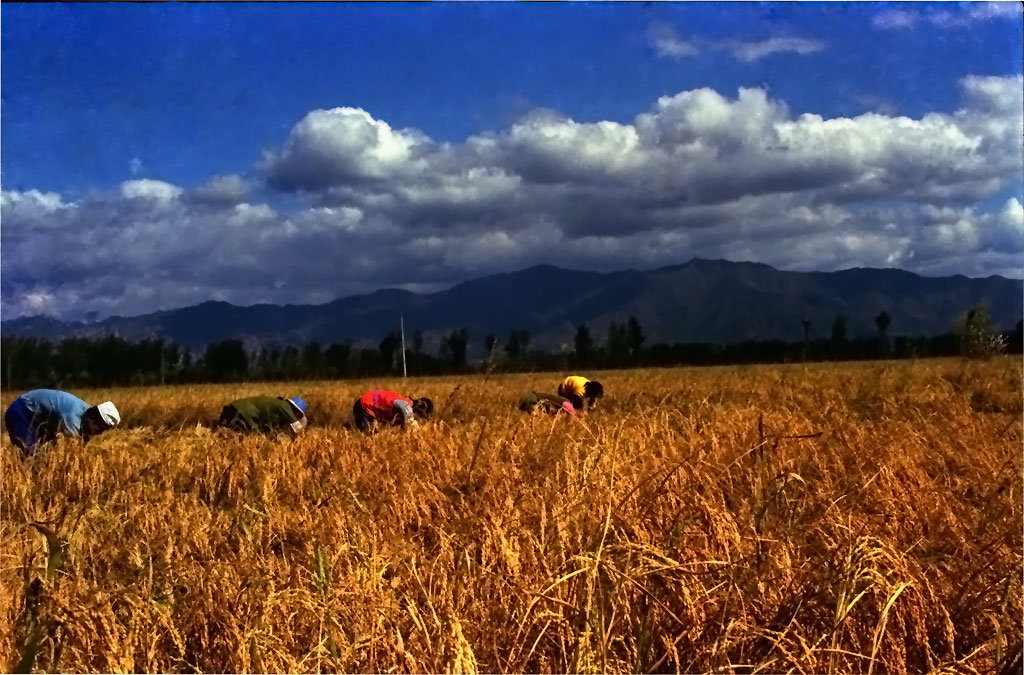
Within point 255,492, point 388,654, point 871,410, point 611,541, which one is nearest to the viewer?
point 388,654

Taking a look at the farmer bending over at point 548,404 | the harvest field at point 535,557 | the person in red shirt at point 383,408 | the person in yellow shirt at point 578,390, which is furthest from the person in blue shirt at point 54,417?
the person in yellow shirt at point 578,390

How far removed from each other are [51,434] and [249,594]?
7649mm

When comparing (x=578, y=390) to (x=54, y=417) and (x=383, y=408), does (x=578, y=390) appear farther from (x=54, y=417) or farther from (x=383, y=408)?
(x=54, y=417)

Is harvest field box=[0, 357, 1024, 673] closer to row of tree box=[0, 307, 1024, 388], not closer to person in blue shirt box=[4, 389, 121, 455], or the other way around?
person in blue shirt box=[4, 389, 121, 455]

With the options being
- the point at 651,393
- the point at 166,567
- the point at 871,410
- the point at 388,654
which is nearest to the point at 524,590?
the point at 388,654

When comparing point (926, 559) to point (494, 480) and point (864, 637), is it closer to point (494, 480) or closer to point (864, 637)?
point (864, 637)

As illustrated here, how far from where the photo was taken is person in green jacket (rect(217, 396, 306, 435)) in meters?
11.6

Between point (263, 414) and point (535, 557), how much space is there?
877cm

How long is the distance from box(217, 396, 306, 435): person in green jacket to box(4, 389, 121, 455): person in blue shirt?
5.64ft

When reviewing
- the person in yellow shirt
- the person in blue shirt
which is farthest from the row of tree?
the person in blue shirt

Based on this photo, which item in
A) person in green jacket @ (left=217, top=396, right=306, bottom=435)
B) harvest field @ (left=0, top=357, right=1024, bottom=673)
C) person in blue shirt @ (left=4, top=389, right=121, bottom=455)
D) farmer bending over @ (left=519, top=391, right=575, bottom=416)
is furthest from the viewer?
person in green jacket @ (left=217, top=396, right=306, bottom=435)

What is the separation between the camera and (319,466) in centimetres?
750

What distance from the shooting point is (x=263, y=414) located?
11.9 metres

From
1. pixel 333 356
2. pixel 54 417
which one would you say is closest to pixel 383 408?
pixel 54 417
